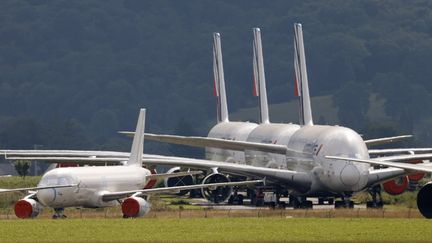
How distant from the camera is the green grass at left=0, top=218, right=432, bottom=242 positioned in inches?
1807

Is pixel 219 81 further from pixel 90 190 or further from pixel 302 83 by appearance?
pixel 90 190

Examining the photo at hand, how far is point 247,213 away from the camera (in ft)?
218

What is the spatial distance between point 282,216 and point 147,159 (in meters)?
23.0

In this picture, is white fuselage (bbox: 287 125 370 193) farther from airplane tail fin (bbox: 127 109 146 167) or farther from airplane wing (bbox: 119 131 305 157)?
airplane tail fin (bbox: 127 109 146 167)

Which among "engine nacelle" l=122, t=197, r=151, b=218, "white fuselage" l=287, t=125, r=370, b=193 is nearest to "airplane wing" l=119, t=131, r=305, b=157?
"white fuselage" l=287, t=125, r=370, b=193

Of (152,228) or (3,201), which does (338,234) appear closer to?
(152,228)

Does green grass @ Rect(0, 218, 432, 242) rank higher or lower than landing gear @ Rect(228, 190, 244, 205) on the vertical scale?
lower

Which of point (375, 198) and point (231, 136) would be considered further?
point (231, 136)

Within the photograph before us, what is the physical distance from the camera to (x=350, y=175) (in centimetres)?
7444

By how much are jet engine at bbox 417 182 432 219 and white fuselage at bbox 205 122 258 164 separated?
173ft

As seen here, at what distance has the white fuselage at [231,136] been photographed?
109m

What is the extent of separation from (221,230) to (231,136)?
61126 millimetres

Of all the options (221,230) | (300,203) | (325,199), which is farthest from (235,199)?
(221,230)

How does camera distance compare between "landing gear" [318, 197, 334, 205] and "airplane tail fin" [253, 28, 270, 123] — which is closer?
"landing gear" [318, 197, 334, 205]
